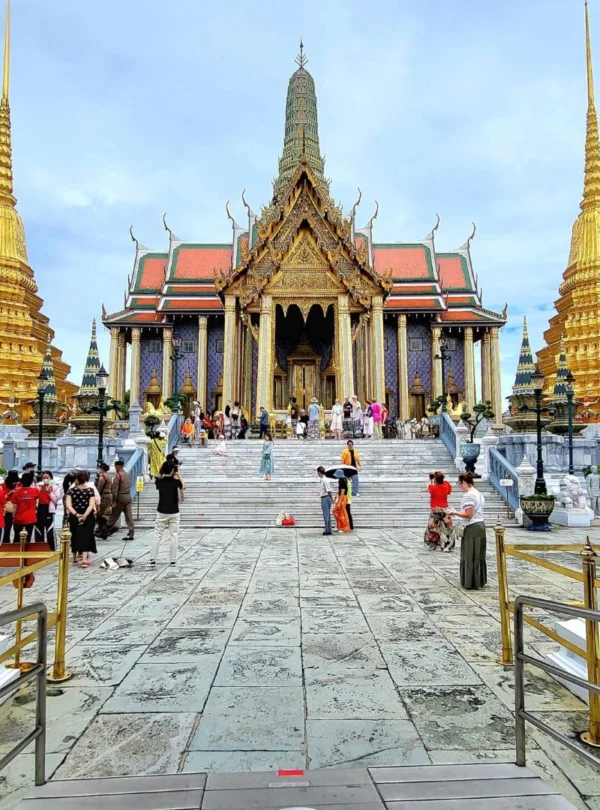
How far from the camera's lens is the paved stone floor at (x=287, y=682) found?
267 cm

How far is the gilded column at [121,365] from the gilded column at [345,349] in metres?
11.8

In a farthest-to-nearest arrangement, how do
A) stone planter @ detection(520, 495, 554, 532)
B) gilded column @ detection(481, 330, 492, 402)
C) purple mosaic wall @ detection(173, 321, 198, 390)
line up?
gilded column @ detection(481, 330, 492, 402) < purple mosaic wall @ detection(173, 321, 198, 390) < stone planter @ detection(520, 495, 554, 532)

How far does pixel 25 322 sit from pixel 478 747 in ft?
86.0

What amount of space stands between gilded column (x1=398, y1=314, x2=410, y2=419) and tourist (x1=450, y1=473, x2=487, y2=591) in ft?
71.6

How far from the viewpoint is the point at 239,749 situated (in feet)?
8.93

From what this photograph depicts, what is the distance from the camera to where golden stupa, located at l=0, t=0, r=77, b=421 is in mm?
24000

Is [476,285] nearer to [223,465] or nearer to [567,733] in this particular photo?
[223,465]

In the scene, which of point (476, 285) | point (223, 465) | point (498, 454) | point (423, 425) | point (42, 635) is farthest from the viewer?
point (476, 285)

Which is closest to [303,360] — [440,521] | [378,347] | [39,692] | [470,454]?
[378,347]

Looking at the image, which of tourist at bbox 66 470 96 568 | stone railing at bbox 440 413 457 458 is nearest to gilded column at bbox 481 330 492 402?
stone railing at bbox 440 413 457 458

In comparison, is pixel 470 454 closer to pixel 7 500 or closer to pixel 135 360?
pixel 7 500

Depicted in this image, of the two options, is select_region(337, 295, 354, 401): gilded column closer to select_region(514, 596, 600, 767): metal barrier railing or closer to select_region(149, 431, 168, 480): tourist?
select_region(149, 431, 168, 480): tourist

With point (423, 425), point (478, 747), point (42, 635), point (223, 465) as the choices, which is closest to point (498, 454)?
point (223, 465)

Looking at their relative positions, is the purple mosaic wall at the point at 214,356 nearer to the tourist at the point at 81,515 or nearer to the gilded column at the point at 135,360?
the gilded column at the point at 135,360
